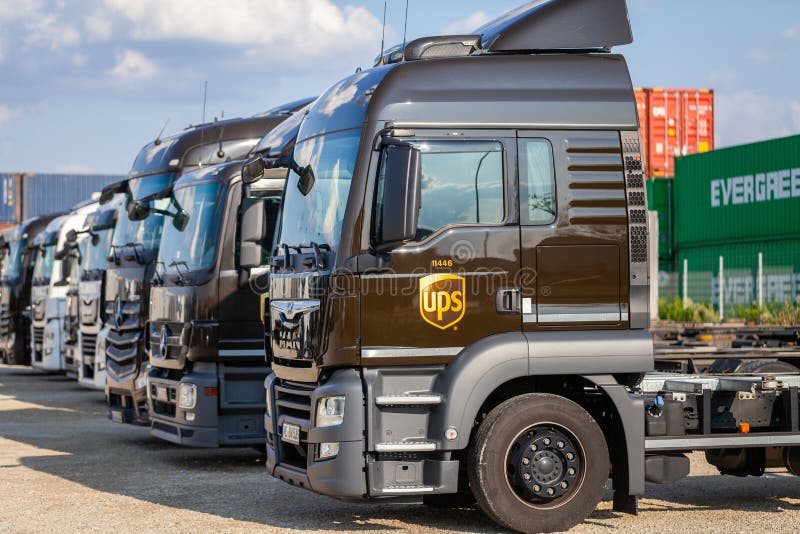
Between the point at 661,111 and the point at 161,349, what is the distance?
1230 inches

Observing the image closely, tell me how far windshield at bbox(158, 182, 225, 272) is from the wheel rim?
Result: 14.6 feet

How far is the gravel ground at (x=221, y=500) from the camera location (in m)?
8.08

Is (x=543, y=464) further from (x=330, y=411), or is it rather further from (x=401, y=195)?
(x=401, y=195)

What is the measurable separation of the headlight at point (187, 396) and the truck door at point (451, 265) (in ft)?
12.8

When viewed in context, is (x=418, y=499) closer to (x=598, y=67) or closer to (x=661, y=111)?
(x=598, y=67)

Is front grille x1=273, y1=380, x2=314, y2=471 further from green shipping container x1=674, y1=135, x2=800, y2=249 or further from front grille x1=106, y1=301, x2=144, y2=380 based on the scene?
green shipping container x1=674, y1=135, x2=800, y2=249

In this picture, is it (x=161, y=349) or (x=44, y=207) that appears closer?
(x=161, y=349)

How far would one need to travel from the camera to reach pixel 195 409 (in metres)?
10.8

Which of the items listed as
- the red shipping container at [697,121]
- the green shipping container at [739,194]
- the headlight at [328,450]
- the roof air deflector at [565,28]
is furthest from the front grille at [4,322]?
the red shipping container at [697,121]

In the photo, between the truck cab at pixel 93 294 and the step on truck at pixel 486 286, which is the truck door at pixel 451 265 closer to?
the step on truck at pixel 486 286

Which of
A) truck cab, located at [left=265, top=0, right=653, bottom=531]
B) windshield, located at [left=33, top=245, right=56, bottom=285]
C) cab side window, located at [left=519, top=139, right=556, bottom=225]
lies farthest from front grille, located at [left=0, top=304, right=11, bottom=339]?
cab side window, located at [left=519, top=139, right=556, bottom=225]

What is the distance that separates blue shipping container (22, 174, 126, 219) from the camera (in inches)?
2172

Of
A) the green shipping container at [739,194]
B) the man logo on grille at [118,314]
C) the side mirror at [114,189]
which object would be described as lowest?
the man logo on grille at [118,314]

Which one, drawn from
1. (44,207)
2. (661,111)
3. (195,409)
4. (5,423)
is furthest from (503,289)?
(44,207)
